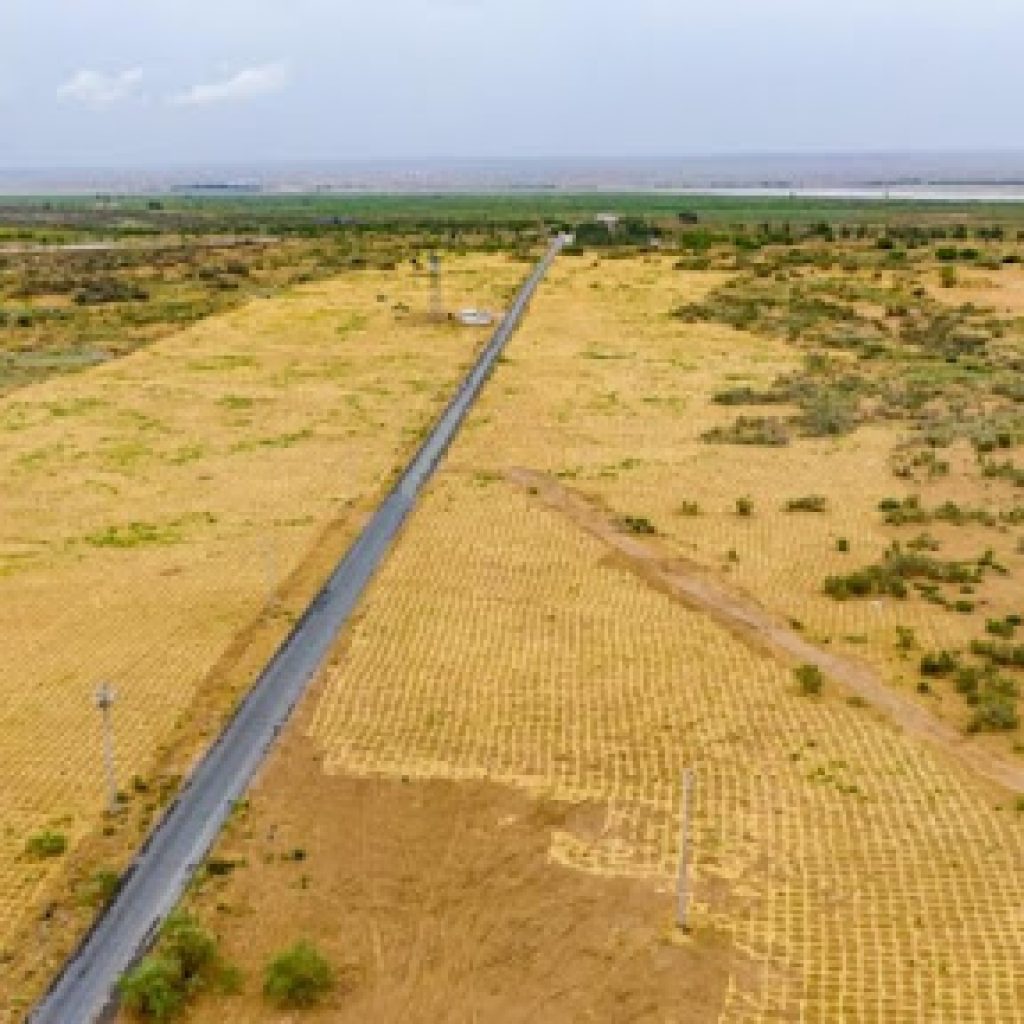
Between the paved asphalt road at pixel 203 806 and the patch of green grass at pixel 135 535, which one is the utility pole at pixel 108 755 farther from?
the patch of green grass at pixel 135 535

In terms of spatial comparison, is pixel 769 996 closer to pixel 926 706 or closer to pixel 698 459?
pixel 926 706

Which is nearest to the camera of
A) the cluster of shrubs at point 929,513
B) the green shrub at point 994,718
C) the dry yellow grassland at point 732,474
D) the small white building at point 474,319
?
the green shrub at point 994,718

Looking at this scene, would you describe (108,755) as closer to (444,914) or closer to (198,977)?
(198,977)

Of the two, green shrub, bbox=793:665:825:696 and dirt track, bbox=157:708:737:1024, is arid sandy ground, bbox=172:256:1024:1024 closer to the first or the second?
dirt track, bbox=157:708:737:1024

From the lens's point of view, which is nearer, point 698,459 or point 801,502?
point 801,502

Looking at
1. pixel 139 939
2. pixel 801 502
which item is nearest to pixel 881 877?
pixel 139 939

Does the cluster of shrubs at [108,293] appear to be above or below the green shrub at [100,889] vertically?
above

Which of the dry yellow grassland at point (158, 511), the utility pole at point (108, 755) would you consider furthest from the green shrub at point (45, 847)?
the utility pole at point (108, 755)
